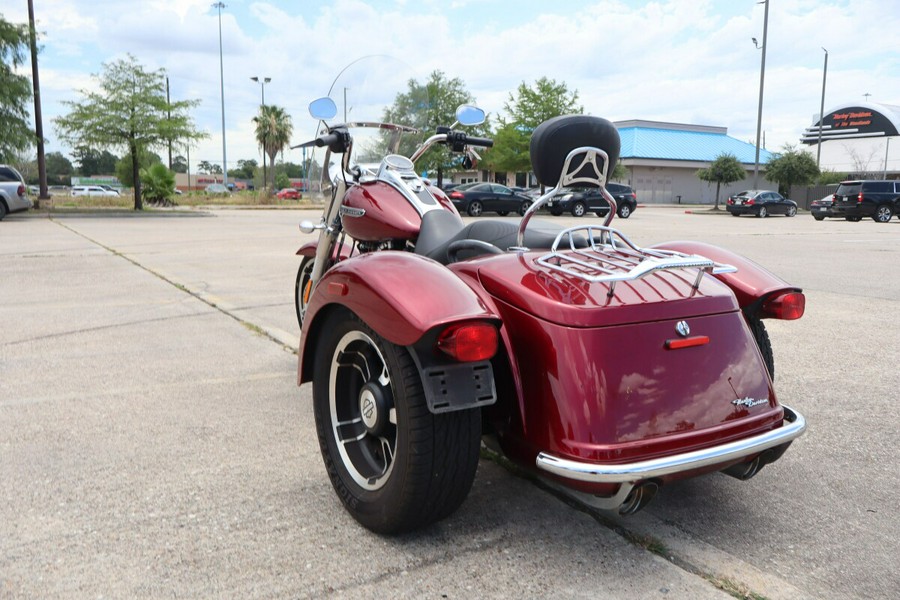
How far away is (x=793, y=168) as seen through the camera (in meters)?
40.7

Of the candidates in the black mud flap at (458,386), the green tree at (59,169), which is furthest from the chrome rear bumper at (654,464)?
the green tree at (59,169)

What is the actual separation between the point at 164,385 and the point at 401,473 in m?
2.47

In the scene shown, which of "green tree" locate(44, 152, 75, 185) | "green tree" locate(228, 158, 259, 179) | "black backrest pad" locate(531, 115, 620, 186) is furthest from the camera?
"green tree" locate(228, 158, 259, 179)

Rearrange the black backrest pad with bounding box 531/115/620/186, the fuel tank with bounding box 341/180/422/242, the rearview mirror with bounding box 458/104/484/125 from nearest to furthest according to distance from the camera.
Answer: the black backrest pad with bounding box 531/115/620/186, the fuel tank with bounding box 341/180/422/242, the rearview mirror with bounding box 458/104/484/125

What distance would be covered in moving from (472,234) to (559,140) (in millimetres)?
752

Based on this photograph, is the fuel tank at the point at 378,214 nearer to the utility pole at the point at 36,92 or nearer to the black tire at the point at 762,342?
the black tire at the point at 762,342

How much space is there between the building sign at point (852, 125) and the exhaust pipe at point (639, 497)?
75493 millimetres

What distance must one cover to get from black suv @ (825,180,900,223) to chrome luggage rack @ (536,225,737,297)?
28226 millimetres

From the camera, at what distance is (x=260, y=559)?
221cm

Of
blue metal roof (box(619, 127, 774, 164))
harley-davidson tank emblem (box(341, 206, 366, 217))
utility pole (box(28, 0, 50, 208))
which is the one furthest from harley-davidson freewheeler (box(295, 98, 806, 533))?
blue metal roof (box(619, 127, 774, 164))

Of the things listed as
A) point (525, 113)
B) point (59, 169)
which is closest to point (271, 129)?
point (525, 113)

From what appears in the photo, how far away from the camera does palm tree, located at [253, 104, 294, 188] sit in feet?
197

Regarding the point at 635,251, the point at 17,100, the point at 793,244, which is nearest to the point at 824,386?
the point at 635,251

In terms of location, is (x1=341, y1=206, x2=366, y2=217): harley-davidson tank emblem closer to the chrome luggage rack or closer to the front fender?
the front fender
